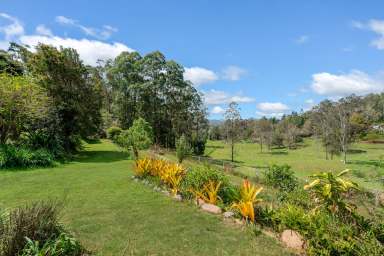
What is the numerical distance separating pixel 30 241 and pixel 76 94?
17816mm

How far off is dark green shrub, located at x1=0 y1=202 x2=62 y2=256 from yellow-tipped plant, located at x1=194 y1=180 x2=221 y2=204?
13.1 ft

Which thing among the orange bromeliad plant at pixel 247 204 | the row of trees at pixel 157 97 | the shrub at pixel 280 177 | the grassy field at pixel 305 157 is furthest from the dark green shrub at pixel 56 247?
the row of trees at pixel 157 97

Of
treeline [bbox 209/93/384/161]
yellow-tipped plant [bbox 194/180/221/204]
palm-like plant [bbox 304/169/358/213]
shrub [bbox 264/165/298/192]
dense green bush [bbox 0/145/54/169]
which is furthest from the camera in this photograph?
treeline [bbox 209/93/384/161]

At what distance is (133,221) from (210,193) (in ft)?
7.06

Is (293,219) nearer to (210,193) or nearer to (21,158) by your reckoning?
(210,193)

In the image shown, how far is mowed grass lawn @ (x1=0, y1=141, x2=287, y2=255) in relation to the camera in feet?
17.5

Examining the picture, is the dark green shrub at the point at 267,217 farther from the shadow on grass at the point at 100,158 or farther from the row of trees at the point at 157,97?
the row of trees at the point at 157,97

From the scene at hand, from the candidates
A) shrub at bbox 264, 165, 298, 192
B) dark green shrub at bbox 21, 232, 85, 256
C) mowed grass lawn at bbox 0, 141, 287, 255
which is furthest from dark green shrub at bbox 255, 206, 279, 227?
shrub at bbox 264, 165, 298, 192

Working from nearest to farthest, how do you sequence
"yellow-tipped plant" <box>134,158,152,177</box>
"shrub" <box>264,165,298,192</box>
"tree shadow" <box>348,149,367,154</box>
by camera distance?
"yellow-tipped plant" <box>134,158,152,177</box> < "shrub" <box>264,165,298,192</box> < "tree shadow" <box>348,149,367,154</box>

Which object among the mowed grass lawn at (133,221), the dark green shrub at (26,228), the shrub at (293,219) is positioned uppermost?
the dark green shrub at (26,228)

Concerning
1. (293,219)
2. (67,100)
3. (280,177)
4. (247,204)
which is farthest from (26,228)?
(67,100)

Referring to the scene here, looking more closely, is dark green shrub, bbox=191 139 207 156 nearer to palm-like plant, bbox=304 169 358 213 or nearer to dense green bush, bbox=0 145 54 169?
dense green bush, bbox=0 145 54 169

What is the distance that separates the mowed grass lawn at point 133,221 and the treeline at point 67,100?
19.9ft

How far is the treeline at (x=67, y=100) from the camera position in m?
16.5
